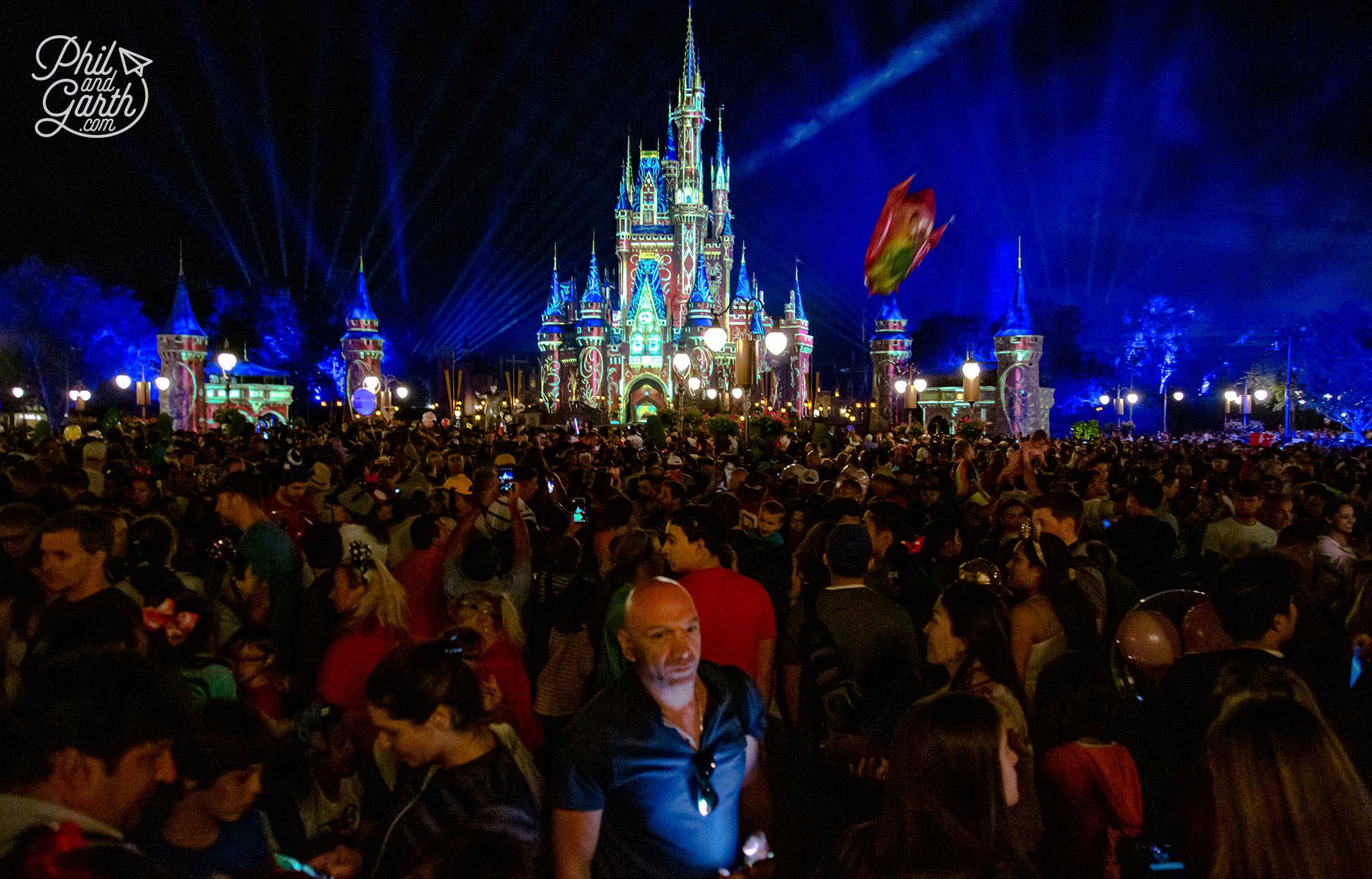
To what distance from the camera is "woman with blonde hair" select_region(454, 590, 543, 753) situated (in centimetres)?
376

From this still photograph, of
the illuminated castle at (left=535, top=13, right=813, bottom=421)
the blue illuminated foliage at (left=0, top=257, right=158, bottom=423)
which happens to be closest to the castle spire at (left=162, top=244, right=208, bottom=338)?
the blue illuminated foliage at (left=0, top=257, right=158, bottom=423)

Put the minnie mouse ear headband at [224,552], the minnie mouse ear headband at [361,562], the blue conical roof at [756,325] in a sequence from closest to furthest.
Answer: the minnie mouse ear headband at [361,562] < the minnie mouse ear headband at [224,552] < the blue conical roof at [756,325]

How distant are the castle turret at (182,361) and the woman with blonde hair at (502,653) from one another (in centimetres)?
4454

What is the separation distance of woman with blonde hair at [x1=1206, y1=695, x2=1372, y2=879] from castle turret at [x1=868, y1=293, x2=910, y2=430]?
57.7 meters

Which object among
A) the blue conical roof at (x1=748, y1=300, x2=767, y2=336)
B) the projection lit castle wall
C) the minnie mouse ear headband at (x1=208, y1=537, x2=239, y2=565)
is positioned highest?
the blue conical roof at (x1=748, y1=300, x2=767, y2=336)

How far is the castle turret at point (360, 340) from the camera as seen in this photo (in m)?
52.9

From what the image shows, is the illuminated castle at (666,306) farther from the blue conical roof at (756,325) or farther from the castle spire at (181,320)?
the castle spire at (181,320)

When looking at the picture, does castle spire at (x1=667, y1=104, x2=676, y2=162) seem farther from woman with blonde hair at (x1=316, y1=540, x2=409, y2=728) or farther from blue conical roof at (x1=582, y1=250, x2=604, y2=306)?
woman with blonde hair at (x1=316, y1=540, x2=409, y2=728)

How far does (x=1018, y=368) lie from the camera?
5034cm

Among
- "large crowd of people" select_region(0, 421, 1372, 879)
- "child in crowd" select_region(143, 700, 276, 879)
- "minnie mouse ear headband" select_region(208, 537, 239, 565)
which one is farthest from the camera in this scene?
"minnie mouse ear headband" select_region(208, 537, 239, 565)

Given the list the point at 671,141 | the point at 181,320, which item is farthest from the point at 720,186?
the point at 181,320

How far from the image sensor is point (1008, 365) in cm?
5066

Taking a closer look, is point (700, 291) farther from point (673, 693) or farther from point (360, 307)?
point (673, 693)

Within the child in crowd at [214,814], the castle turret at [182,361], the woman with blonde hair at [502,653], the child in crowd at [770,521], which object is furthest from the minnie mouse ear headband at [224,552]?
the castle turret at [182,361]
